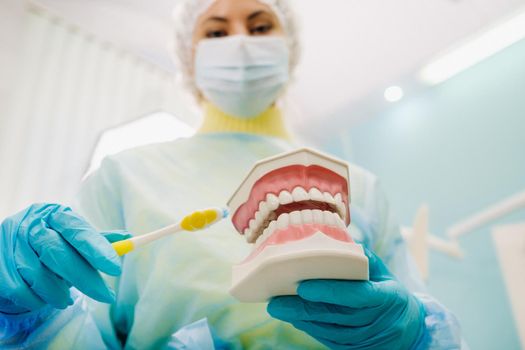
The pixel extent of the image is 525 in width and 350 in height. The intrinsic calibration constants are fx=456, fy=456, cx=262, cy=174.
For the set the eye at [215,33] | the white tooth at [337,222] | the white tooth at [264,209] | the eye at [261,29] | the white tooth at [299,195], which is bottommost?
the white tooth at [337,222]

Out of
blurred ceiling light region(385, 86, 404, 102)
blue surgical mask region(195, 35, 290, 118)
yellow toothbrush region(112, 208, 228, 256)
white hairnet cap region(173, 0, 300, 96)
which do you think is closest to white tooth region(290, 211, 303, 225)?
yellow toothbrush region(112, 208, 228, 256)

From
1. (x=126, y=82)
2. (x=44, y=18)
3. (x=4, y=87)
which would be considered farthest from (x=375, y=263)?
(x=44, y=18)

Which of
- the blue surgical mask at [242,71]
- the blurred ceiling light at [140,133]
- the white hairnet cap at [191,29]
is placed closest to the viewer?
the blue surgical mask at [242,71]

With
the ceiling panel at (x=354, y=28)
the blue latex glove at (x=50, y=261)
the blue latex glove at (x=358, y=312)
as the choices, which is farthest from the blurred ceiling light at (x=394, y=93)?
the blue latex glove at (x=50, y=261)

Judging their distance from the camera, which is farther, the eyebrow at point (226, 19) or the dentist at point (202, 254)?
the eyebrow at point (226, 19)

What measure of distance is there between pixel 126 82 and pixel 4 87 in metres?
0.58

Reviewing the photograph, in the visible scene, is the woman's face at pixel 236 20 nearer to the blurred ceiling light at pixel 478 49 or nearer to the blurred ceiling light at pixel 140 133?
the blurred ceiling light at pixel 140 133

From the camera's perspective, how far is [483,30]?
7.13 ft

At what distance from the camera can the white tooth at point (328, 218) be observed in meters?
0.64

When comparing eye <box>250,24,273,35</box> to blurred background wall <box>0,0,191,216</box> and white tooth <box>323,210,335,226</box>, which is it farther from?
blurred background wall <box>0,0,191,216</box>

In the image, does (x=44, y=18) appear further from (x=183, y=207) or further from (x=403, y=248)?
(x=403, y=248)

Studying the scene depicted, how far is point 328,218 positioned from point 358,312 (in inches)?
6.6

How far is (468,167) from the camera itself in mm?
2225

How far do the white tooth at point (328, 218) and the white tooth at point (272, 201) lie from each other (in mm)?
70
